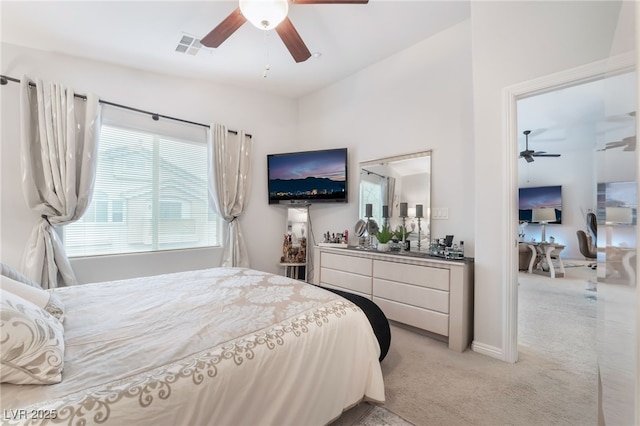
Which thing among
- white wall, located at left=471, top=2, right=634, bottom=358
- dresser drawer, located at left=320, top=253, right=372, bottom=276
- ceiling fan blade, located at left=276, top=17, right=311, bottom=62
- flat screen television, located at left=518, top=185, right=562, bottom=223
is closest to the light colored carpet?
white wall, located at left=471, top=2, right=634, bottom=358

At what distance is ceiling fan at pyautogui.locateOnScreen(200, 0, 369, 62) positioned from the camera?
1773mm

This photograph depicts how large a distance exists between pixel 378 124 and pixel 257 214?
2248mm

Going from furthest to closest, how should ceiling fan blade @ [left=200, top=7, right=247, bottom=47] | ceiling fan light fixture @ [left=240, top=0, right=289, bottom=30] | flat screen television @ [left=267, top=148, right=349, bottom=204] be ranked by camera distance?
flat screen television @ [left=267, top=148, right=349, bottom=204] < ceiling fan blade @ [left=200, top=7, right=247, bottom=47] < ceiling fan light fixture @ [left=240, top=0, right=289, bottom=30]

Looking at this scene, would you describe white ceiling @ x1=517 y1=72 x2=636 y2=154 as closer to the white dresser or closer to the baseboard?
the white dresser

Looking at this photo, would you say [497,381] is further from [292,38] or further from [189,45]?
[189,45]

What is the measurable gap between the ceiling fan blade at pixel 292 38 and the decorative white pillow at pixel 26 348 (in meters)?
2.20

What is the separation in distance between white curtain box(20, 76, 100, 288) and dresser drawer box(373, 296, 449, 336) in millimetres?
3244

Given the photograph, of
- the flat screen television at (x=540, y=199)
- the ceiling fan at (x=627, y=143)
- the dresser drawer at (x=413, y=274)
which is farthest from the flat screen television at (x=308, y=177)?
the flat screen television at (x=540, y=199)

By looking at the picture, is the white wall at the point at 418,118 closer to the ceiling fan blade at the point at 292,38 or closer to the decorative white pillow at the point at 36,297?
the ceiling fan blade at the point at 292,38

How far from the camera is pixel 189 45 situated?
2924 millimetres

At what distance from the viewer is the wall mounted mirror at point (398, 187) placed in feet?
10.2

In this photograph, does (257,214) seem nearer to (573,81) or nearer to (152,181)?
(152,181)

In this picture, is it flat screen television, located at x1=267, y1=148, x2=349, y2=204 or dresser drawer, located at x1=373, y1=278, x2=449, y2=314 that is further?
flat screen television, located at x1=267, y1=148, x2=349, y2=204

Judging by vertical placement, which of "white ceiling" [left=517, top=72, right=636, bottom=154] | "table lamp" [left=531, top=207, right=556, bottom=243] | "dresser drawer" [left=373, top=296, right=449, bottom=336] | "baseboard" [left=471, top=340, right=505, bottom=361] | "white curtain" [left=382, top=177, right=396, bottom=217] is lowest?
"baseboard" [left=471, top=340, right=505, bottom=361]
